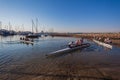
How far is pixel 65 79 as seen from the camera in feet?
35.6

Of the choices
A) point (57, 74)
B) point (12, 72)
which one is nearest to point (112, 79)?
point (57, 74)

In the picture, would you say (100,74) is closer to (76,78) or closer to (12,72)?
(76,78)

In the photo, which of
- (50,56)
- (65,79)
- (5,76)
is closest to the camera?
(65,79)

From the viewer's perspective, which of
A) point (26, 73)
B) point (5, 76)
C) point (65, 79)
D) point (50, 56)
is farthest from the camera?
point (50, 56)

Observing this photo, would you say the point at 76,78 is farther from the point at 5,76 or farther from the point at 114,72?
the point at 5,76

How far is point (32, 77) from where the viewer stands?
11375 millimetres

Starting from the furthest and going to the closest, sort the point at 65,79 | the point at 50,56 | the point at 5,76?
1. the point at 50,56
2. the point at 5,76
3. the point at 65,79

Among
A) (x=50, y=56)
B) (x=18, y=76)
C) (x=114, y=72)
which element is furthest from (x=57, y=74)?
(x=50, y=56)

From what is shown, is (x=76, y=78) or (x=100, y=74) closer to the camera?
(x=76, y=78)

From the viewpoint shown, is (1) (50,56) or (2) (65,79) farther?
(1) (50,56)

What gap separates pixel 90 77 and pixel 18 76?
19.4 ft

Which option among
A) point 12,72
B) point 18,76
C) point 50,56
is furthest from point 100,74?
point 50,56

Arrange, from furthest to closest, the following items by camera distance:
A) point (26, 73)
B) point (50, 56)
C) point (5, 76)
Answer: point (50, 56)
point (26, 73)
point (5, 76)

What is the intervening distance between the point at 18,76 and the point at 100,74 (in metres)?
6.96
